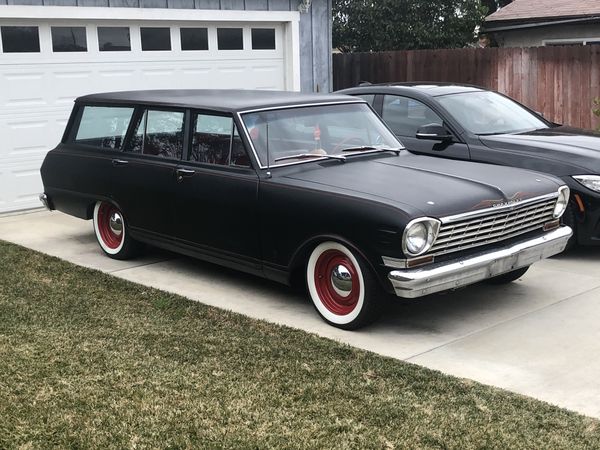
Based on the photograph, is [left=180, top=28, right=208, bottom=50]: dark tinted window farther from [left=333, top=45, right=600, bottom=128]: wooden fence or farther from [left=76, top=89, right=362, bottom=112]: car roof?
[left=333, top=45, right=600, bottom=128]: wooden fence

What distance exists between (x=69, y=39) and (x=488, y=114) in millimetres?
5615

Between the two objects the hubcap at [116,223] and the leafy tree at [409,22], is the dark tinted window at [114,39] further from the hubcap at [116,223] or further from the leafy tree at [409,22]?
the leafy tree at [409,22]

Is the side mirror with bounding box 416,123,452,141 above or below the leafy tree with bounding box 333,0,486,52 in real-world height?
below

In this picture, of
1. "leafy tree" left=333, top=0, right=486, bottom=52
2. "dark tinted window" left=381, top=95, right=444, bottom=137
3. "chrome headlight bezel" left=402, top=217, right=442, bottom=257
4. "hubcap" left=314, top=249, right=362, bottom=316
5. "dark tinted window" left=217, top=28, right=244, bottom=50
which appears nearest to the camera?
"chrome headlight bezel" left=402, top=217, right=442, bottom=257

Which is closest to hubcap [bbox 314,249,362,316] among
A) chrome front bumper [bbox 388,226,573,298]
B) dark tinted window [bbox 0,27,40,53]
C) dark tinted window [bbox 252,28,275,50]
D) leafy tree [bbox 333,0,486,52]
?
chrome front bumper [bbox 388,226,573,298]

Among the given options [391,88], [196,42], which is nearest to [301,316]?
[391,88]

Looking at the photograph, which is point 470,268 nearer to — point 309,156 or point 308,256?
point 308,256

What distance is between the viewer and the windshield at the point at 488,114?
797 centimetres

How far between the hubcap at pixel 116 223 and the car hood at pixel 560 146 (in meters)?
3.61

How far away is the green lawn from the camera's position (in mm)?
3738

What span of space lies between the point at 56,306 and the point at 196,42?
21.9 ft

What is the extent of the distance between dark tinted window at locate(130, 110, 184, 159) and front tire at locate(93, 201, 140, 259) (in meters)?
0.73

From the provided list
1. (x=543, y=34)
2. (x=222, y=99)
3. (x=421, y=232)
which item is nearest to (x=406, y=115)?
(x=222, y=99)

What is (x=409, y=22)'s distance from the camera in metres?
20.0
